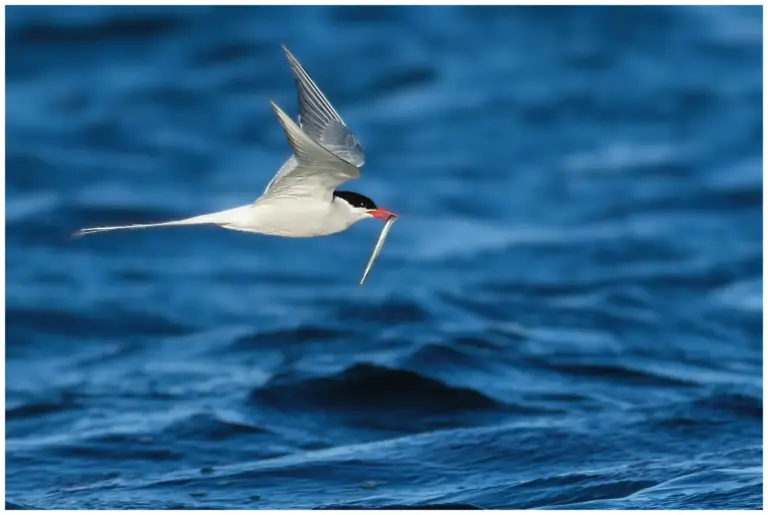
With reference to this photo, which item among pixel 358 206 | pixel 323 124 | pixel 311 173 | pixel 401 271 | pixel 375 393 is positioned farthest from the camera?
pixel 401 271

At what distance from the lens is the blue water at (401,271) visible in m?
9.31

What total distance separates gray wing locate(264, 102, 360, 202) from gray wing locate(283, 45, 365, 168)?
294 millimetres

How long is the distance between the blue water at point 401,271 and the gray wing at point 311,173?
256 cm

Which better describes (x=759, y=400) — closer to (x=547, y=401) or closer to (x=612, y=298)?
(x=547, y=401)

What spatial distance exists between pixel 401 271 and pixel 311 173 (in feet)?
28.8

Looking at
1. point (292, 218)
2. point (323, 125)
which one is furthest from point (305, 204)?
point (323, 125)

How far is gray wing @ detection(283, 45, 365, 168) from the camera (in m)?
6.82

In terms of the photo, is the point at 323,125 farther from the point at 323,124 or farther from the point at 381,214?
the point at 381,214

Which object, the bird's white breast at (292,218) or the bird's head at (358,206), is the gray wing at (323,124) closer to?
the bird's head at (358,206)

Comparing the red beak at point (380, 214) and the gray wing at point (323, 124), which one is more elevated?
the gray wing at point (323, 124)

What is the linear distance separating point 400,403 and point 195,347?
9.48 ft

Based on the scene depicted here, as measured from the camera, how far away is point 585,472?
348 inches

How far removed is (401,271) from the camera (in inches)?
595

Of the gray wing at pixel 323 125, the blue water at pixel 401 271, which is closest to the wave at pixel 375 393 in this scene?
the blue water at pixel 401 271
